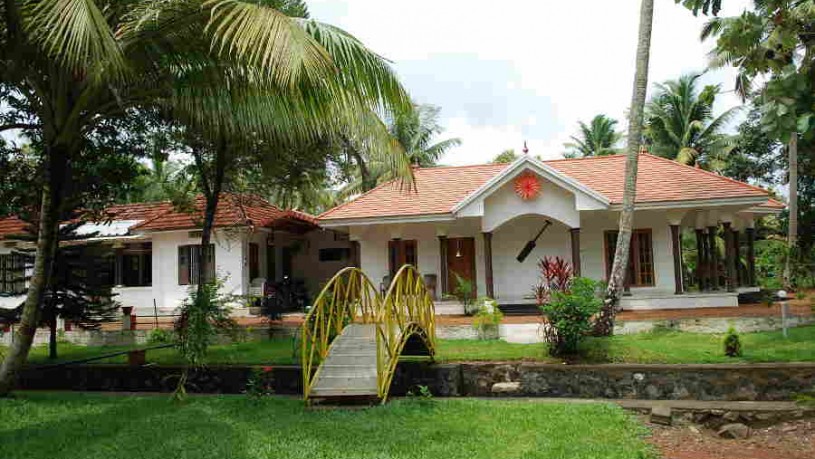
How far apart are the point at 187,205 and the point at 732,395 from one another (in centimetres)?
1192

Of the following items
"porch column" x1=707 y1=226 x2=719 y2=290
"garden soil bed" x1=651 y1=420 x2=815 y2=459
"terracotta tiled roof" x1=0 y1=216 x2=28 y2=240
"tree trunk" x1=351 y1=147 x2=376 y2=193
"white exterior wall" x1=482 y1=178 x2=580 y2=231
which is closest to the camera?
"garden soil bed" x1=651 y1=420 x2=815 y2=459

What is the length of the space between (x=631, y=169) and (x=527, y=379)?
16.7ft

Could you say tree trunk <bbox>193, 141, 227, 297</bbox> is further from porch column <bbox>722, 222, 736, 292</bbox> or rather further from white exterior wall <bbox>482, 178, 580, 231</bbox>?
porch column <bbox>722, 222, 736, 292</bbox>

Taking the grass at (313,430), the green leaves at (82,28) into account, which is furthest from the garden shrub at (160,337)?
the green leaves at (82,28)

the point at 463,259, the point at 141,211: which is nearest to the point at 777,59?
the point at 463,259

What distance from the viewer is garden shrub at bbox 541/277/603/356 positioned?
10.6 metres

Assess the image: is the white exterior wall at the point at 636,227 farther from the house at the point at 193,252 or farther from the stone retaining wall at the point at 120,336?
the stone retaining wall at the point at 120,336

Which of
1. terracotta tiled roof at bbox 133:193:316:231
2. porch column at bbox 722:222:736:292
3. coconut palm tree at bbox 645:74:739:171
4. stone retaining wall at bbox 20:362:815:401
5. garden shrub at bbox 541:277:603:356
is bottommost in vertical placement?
stone retaining wall at bbox 20:362:815:401

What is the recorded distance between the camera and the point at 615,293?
12.0 metres

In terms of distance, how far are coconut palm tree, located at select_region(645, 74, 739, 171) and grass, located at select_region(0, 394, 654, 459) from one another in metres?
24.7

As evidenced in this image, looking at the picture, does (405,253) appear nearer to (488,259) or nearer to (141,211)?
(488,259)

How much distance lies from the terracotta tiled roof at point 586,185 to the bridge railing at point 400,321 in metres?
5.60

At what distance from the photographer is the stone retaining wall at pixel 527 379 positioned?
9.55 meters

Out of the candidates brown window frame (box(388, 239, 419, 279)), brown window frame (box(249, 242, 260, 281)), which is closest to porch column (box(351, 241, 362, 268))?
brown window frame (box(388, 239, 419, 279))
